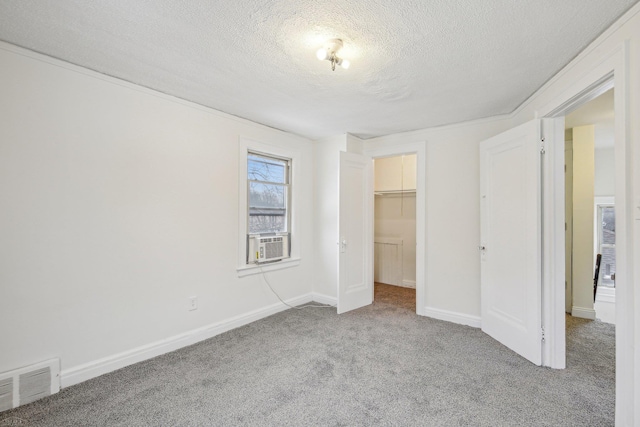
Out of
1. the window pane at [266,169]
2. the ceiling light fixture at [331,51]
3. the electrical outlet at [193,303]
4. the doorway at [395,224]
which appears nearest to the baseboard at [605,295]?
the doorway at [395,224]

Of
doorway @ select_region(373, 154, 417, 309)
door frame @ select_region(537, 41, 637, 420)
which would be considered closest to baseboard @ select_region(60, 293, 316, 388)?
doorway @ select_region(373, 154, 417, 309)

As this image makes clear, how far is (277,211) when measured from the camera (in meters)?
3.79

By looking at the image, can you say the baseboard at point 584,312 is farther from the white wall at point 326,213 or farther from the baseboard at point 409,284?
the white wall at point 326,213

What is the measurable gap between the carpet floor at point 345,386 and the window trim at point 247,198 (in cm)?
79

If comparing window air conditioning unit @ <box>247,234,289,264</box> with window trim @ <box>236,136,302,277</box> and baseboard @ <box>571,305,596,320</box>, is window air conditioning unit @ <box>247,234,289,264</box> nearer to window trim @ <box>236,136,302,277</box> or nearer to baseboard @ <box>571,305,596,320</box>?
window trim @ <box>236,136,302,277</box>

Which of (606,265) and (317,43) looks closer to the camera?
Result: (317,43)

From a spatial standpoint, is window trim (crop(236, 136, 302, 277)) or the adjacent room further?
window trim (crop(236, 136, 302, 277))

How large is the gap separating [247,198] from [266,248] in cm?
67

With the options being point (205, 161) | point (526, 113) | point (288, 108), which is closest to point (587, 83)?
point (526, 113)

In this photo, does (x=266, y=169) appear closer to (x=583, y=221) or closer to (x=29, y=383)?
(x=29, y=383)

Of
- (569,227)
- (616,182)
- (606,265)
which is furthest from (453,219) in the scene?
(606,265)

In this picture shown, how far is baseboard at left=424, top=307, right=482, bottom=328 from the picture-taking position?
321cm

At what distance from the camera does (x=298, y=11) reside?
5.03 ft

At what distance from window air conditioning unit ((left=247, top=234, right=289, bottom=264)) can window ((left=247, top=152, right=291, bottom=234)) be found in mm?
127
